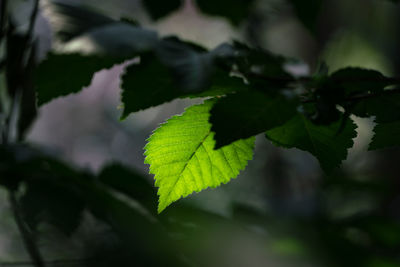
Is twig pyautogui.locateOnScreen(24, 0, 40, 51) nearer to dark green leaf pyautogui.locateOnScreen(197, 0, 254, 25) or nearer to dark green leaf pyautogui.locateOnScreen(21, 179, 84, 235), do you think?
dark green leaf pyautogui.locateOnScreen(21, 179, 84, 235)

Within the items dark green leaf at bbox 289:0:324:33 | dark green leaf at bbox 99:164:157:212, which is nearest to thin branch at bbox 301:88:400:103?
dark green leaf at bbox 99:164:157:212

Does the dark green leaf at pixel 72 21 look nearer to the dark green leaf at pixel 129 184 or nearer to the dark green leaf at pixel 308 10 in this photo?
the dark green leaf at pixel 129 184

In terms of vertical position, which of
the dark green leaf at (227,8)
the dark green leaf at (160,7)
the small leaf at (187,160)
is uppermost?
the dark green leaf at (227,8)

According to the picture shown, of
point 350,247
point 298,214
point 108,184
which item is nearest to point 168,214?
point 108,184

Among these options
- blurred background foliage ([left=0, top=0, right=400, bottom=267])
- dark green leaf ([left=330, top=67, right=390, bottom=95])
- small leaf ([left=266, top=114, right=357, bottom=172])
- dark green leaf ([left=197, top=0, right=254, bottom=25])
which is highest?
dark green leaf ([left=197, top=0, right=254, bottom=25])

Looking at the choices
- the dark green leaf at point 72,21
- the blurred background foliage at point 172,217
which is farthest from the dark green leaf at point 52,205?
the dark green leaf at point 72,21

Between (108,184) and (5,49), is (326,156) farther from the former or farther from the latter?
(5,49)

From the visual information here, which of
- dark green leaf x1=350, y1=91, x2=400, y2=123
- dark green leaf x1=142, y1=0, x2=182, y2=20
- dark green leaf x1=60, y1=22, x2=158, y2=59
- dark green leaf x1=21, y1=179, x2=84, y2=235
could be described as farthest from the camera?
dark green leaf x1=142, y1=0, x2=182, y2=20
